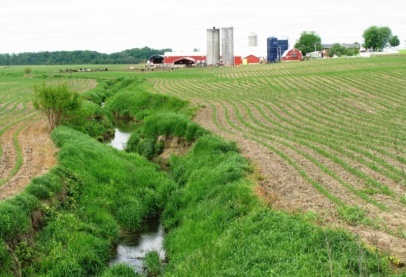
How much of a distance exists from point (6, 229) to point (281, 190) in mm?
10046

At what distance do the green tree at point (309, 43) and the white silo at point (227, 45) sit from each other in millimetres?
37198

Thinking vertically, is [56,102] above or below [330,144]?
above

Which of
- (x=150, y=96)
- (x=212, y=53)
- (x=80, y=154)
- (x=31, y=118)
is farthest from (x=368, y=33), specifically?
(x=80, y=154)

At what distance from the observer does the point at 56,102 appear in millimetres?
35406

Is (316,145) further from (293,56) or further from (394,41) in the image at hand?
(394,41)

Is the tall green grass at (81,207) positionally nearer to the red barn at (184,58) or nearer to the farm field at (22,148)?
the farm field at (22,148)

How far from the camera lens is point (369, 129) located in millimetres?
29797

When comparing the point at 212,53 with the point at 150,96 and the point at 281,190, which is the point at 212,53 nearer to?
the point at 150,96

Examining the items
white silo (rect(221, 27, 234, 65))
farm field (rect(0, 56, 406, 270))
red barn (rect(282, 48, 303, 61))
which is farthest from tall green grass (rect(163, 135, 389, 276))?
white silo (rect(221, 27, 234, 65))

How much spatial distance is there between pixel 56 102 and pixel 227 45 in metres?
103

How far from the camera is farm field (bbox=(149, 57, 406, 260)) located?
16.5 m

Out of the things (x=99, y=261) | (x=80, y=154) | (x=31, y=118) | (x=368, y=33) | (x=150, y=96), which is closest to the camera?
(x=99, y=261)

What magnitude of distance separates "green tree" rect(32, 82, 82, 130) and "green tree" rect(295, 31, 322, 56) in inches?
5336

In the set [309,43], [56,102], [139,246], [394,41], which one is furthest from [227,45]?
[139,246]
